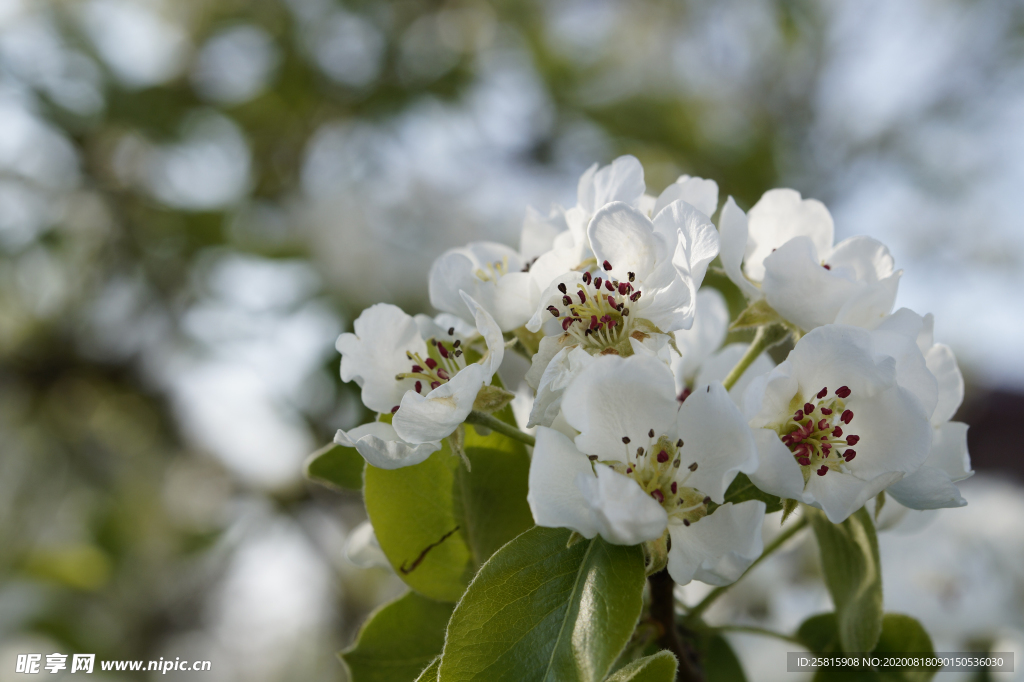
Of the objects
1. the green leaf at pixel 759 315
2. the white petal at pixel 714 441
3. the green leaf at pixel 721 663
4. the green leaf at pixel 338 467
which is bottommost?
the green leaf at pixel 721 663

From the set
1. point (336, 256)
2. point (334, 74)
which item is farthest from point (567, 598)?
point (334, 74)

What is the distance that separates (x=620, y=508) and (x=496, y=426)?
170 mm

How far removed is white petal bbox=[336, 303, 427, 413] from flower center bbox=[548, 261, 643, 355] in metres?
0.16

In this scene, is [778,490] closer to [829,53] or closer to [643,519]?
[643,519]

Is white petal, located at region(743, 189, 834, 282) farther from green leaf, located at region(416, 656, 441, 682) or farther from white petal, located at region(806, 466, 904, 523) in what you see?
green leaf, located at region(416, 656, 441, 682)

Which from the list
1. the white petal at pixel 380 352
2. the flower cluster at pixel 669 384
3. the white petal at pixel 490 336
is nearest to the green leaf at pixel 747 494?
the flower cluster at pixel 669 384

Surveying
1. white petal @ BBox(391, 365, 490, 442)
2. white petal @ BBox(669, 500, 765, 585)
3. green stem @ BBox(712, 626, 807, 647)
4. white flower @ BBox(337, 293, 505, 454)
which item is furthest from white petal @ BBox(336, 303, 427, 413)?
green stem @ BBox(712, 626, 807, 647)

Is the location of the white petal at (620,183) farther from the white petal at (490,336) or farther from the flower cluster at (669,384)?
the white petal at (490,336)

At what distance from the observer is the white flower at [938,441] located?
662 mm

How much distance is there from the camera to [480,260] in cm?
86

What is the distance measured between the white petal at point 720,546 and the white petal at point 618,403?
0.09 metres

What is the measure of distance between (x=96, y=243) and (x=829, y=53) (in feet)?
11.5

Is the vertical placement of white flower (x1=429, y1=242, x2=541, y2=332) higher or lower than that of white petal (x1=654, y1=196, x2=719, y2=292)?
higher

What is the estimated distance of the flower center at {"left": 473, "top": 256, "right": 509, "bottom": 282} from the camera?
814 millimetres
